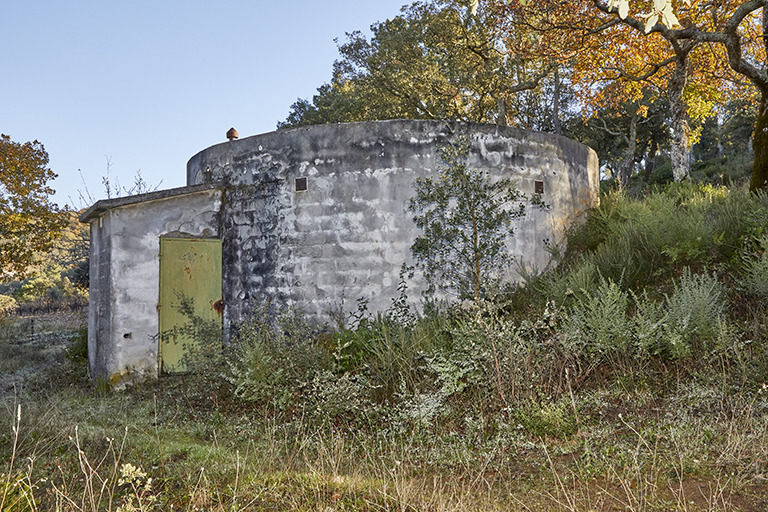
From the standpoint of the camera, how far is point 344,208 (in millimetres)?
7109

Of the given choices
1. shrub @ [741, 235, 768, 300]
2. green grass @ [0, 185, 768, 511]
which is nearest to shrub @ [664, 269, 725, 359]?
green grass @ [0, 185, 768, 511]

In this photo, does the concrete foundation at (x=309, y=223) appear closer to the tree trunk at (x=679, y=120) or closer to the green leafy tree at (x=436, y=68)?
the tree trunk at (x=679, y=120)

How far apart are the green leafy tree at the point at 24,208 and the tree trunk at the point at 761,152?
1762cm

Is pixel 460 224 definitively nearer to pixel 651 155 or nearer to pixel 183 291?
pixel 183 291

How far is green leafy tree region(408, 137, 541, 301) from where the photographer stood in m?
6.26

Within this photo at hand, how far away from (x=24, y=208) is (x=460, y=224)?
1466 cm

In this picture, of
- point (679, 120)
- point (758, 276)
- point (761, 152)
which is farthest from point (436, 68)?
point (758, 276)

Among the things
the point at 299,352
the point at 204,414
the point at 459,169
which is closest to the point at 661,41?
the point at 459,169

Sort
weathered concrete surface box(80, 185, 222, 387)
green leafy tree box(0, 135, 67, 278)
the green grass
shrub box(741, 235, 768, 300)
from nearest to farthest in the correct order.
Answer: the green grass
shrub box(741, 235, 768, 300)
weathered concrete surface box(80, 185, 222, 387)
green leafy tree box(0, 135, 67, 278)

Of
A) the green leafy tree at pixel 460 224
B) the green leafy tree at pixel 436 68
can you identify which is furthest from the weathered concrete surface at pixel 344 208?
the green leafy tree at pixel 436 68

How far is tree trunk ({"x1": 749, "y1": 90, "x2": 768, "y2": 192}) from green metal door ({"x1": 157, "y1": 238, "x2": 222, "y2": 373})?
819cm

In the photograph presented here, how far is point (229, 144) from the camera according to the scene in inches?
312

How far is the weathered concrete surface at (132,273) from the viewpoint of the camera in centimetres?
715

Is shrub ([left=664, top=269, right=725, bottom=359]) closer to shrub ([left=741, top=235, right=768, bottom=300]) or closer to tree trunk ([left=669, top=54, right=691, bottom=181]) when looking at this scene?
shrub ([left=741, top=235, right=768, bottom=300])
